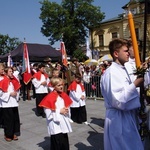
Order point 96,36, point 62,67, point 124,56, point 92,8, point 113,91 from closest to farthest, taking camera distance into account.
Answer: point 113,91, point 124,56, point 62,67, point 92,8, point 96,36

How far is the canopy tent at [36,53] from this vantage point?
15.9 metres

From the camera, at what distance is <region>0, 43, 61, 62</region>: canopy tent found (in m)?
15.9

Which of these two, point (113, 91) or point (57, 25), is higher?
point (57, 25)

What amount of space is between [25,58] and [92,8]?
110 ft

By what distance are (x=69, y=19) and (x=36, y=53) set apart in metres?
24.5

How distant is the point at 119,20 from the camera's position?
41.6 metres

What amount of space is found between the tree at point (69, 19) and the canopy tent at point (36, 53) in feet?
70.3

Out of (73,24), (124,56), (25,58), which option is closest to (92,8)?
(73,24)

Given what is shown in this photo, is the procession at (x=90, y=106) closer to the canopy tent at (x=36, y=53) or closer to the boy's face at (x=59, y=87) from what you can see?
the boy's face at (x=59, y=87)

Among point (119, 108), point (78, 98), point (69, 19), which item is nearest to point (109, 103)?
point (119, 108)

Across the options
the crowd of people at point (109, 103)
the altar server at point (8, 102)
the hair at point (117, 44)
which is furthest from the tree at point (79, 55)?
the hair at point (117, 44)

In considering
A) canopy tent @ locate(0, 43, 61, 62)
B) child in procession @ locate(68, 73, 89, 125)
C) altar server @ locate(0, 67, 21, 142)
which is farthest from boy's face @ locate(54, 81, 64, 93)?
canopy tent @ locate(0, 43, 61, 62)

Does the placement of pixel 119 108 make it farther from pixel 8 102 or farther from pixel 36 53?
pixel 36 53

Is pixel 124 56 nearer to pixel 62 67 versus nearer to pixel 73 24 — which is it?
pixel 62 67
